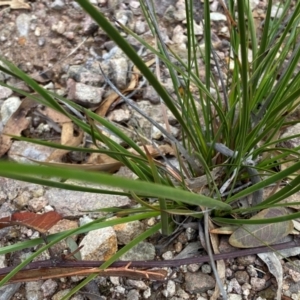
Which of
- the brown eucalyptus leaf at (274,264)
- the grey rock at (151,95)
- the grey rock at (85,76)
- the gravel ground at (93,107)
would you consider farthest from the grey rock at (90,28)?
the brown eucalyptus leaf at (274,264)

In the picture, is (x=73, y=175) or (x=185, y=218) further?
(x=185, y=218)

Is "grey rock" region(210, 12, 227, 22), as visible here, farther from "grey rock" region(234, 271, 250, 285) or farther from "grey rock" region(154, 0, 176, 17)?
"grey rock" region(234, 271, 250, 285)

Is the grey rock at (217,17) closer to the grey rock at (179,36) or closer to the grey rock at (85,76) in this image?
the grey rock at (179,36)

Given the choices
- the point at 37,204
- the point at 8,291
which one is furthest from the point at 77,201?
the point at 8,291

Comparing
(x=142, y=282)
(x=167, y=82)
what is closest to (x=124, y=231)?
(x=142, y=282)

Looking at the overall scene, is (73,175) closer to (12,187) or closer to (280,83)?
(280,83)

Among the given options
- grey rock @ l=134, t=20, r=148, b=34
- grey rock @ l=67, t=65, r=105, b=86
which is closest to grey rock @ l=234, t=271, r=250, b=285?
grey rock @ l=67, t=65, r=105, b=86
